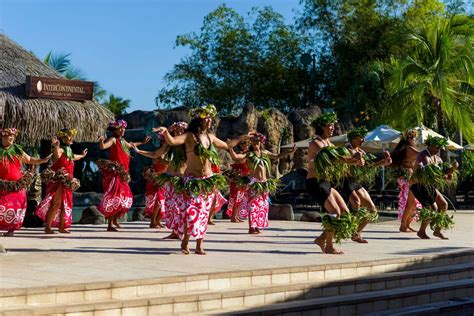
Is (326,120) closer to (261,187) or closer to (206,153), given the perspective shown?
(206,153)

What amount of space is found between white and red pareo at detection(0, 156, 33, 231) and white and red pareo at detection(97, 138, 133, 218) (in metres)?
1.51

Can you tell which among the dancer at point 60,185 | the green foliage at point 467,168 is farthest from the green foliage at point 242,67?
the dancer at point 60,185

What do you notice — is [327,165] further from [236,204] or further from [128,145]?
[236,204]

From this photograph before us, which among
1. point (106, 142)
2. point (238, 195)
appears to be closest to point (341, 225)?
point (106, 142)

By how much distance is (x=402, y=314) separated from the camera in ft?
23.5

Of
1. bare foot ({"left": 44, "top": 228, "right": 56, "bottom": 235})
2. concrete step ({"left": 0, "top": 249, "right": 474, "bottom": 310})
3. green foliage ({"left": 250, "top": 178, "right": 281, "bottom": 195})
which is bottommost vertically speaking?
concrete step ({"left": 0, "top": 249, "right": 474, "bottom": 310})

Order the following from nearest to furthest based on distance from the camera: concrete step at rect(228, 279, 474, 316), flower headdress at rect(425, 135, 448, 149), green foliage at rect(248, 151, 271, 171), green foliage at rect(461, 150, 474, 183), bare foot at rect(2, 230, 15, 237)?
1. concrete step at rect(228, 279, 474, 316)
2. bare foot at rect(2, 230, 15, 237)
3. flower headdress at rect(425, 135, 448, 149)
4. green foliage at rect(248, 151, 271, 171)
5. green foliage at rect(461, 150, 474, 183)

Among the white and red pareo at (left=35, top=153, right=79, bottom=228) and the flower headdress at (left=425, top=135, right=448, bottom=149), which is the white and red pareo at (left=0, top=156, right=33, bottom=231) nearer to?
the white and red pareo at (left=35, top=153, right=79, bottom=228)

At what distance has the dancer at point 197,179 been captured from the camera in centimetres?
873

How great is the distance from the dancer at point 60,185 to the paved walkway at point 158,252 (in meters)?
0.29

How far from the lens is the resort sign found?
41.1 feet

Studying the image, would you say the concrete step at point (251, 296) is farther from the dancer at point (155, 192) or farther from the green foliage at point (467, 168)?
the green foliage at point (467, 168)

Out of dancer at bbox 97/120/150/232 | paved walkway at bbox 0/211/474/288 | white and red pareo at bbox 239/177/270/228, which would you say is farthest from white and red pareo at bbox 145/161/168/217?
white and red pareo at bbox 239/177/270/228

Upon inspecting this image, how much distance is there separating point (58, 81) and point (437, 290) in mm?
6842
